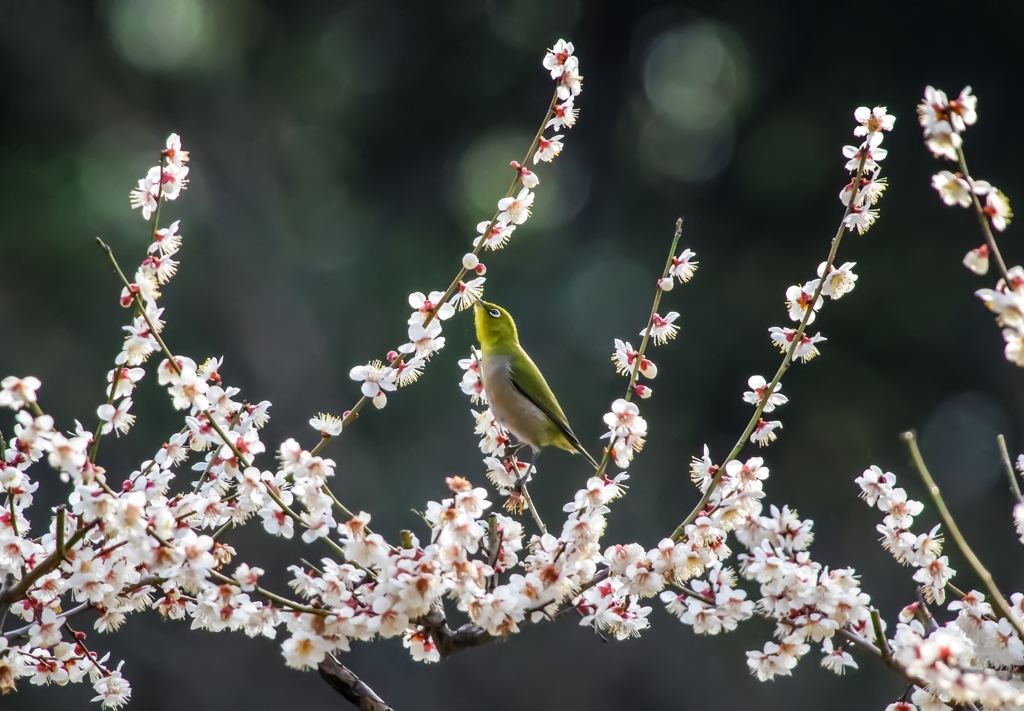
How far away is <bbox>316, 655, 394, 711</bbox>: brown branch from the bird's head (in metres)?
1.07

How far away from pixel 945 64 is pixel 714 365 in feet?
7.58

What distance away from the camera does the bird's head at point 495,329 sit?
2502 millimetres

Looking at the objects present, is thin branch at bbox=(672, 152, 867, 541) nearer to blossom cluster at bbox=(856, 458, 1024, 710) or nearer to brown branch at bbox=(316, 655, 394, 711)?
blossom cluster at bbox=(856, 458, 1024, 710)

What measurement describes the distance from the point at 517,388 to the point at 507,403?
5.5 inches

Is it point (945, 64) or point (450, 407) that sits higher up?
point (945, 64)

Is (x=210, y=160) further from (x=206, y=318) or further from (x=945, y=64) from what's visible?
(x=945, y=64)

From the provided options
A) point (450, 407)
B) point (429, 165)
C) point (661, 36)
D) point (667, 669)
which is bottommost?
point (667, 669)

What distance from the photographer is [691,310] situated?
645cm

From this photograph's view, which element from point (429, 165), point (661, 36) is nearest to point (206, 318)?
point (429, 165)

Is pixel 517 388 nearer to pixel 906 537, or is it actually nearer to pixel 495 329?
pixel 495 329

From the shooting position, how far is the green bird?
2307mm

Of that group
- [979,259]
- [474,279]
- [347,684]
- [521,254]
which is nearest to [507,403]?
[474,279]

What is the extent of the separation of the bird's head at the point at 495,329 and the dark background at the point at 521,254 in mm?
3220

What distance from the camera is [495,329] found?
2.53 m
